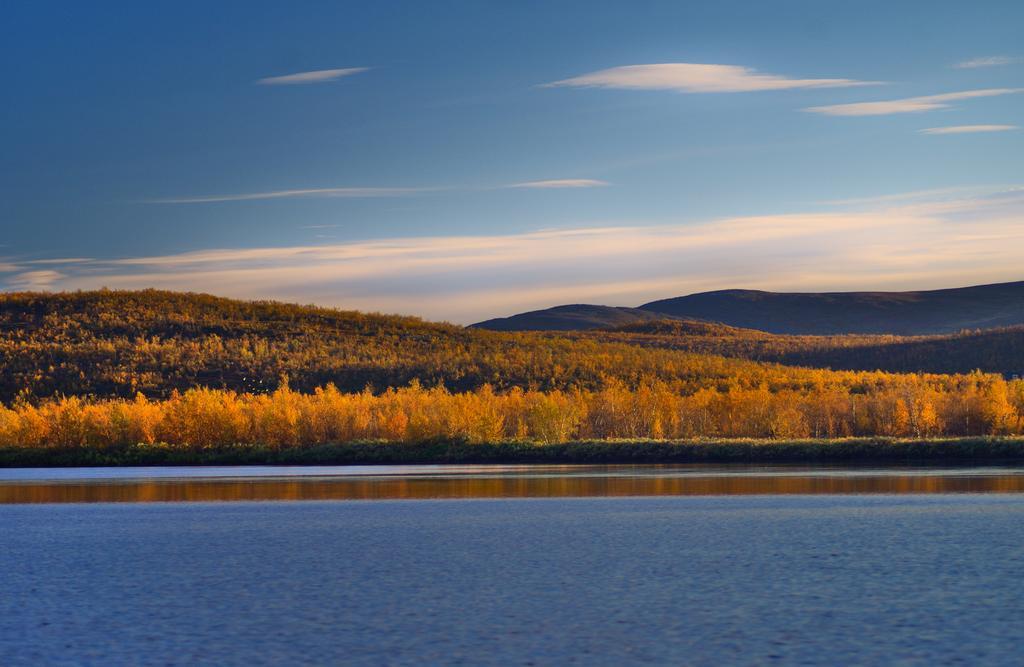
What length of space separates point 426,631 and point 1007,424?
66.1 metres

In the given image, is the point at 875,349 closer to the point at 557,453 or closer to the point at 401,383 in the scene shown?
the point at 401,383

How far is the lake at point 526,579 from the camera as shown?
15.0 meters

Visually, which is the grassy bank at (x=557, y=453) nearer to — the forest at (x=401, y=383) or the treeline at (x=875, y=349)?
the forest at (x=401, y=383)

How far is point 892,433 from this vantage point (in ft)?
254

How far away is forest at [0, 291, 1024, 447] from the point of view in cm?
7575

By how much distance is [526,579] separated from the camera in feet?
66.8

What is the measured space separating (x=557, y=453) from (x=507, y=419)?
18144 mm

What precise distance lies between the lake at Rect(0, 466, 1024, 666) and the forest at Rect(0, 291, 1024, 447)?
38.2 metres

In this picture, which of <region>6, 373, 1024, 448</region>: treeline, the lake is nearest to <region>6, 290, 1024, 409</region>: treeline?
<region>6, 373, 1024, 448</region>: treeline

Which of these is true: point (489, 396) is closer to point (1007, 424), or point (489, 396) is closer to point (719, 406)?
point (719, 406)

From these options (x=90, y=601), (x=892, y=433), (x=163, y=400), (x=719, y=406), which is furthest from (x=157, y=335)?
(x=90, y=601)

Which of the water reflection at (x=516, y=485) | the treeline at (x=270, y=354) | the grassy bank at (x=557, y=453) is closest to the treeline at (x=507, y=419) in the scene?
the grassy bank at (x=557, y=453)

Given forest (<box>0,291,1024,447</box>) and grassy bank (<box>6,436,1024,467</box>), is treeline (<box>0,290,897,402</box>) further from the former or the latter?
grassy bank (<box>6,436,1024,467</box>)

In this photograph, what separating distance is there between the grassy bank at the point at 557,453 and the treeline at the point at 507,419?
192 cm
